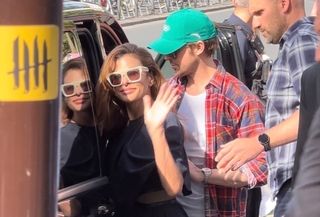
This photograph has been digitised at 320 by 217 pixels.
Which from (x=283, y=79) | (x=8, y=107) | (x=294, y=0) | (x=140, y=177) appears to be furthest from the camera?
(x=294, y=0)

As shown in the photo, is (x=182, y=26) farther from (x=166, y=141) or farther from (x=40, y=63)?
(x=40, y=63)

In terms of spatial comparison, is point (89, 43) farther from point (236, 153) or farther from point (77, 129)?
point (236, 153)

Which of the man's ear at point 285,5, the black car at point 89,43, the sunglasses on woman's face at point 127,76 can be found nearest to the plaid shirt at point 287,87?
the man's ear at point 285,5

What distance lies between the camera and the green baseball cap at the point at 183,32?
439 centimetres

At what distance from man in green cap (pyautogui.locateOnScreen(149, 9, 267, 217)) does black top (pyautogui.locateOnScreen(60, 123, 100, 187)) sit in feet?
2.16

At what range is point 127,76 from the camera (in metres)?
3.68

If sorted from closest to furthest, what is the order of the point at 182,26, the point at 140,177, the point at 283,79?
the point at 140,177 < the point at 283,79 < the point at 182,26

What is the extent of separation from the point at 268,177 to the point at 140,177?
787mm

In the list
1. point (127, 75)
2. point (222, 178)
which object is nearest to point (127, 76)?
point (127, 75)

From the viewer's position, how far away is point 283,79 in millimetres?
3910

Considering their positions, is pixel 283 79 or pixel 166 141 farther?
pixel 283 79

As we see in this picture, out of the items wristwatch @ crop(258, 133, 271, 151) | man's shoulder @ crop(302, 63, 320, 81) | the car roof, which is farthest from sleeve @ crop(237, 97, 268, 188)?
man's shoulder @ crop(302, 63, 320, 81)

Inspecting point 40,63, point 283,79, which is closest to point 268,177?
point 283,79

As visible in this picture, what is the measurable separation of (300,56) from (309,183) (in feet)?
6.95
